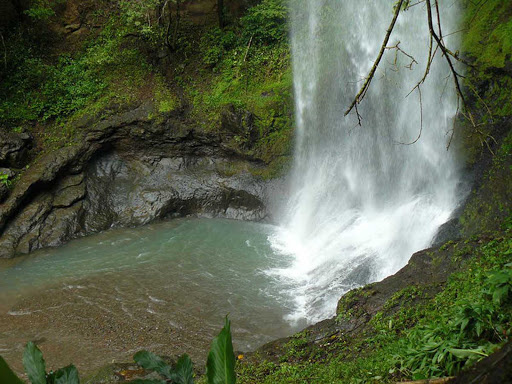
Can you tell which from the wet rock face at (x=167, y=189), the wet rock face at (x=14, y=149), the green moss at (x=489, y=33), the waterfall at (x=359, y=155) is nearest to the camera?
the green moss at (x=489, y=33)

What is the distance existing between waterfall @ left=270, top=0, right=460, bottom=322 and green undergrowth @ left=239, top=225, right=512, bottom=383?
7.81 ft

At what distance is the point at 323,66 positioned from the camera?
12375mm


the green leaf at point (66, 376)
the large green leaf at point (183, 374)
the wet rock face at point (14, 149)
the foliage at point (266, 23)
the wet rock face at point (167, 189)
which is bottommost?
the large green leaf at point (183, 374)

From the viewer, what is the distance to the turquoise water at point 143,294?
662cm

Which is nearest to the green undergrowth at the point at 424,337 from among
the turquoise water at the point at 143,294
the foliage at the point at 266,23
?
the turquoise water at the point at 143,294

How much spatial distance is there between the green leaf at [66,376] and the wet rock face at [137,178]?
1003 cm

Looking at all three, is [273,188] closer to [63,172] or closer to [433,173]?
[433,173]

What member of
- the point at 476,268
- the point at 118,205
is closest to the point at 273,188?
the point at 118,205

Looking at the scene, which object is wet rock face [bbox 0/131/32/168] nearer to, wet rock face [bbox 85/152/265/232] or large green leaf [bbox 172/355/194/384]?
wet rock face [bbox 85/152/265/232]

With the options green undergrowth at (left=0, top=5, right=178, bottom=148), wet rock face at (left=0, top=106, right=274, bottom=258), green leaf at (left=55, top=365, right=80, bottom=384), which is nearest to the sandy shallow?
wet rock face at (left=0, top=106, right=274, bottom=258)

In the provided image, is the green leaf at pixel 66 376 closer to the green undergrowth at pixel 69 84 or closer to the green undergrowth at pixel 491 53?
the green undergrowth at pixel 491 53

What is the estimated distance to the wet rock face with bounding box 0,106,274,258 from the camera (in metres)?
11.2

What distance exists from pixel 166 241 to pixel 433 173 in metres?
6.44

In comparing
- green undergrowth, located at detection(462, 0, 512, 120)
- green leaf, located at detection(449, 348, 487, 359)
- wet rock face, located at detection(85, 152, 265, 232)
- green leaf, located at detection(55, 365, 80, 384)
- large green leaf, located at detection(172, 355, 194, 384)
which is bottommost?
green leaf, located at detection(449, 348, 487, 359)
